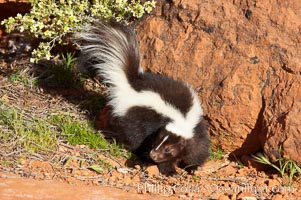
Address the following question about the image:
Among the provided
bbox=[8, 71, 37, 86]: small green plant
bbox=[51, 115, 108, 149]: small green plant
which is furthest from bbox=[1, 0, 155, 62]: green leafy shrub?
bbox=[51, 115, 108, 149]: small green plant

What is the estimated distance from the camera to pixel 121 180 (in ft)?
18.3

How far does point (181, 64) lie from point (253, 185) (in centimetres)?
154

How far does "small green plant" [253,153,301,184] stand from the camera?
5609mm

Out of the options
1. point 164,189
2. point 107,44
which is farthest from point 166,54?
point 164,189

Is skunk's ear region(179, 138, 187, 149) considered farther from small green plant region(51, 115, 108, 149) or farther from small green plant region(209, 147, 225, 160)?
small green plant region(51, 115, 108, 149)

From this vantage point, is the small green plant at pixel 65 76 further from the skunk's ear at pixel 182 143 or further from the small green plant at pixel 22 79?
the skunk's ear at pixel 182 143

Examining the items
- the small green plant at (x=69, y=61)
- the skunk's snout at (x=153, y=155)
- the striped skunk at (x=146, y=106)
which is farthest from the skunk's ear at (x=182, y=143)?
the small green plant at (x=69, y=61)

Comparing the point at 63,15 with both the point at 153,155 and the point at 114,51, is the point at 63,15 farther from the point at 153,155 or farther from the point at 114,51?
the point at 153,155

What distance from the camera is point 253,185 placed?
5.67 metres

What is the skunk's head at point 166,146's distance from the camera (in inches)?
224

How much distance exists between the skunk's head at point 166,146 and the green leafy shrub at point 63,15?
1464 millimetres

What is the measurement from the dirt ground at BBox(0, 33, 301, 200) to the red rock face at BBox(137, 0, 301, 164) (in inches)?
13.4

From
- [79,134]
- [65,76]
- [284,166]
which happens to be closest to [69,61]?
[65,76]

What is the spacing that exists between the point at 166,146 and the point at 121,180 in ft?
1.80
